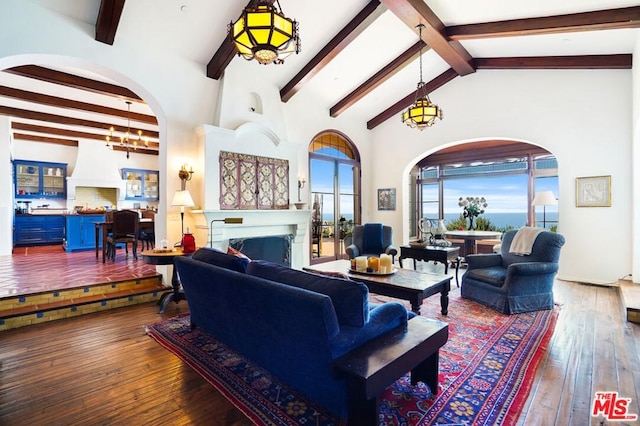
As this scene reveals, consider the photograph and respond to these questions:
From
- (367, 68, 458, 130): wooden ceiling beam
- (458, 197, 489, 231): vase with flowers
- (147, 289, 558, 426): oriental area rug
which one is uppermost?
(367, 68, 458, 130): wooden ceiling beam

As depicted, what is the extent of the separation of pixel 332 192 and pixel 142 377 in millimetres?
5716

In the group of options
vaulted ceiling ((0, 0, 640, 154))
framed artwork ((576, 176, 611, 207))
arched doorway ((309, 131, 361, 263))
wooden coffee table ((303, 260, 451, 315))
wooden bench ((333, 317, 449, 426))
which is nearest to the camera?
wooden bench ((333, 317, 449, 426))

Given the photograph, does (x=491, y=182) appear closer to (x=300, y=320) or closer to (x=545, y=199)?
(x=545, y=199)

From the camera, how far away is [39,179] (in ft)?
28.6

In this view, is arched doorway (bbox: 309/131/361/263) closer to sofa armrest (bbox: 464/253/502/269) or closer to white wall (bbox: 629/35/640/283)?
sofa armrest (bbox: 464/253/502/269)

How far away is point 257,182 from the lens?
5.79 m

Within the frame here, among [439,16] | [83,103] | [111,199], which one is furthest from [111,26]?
[111,199]

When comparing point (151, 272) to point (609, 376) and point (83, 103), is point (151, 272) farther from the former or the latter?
point (609, 376)

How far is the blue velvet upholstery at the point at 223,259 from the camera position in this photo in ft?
8.61

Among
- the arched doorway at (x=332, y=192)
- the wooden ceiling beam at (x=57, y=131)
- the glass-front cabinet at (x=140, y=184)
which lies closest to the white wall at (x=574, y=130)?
the arched doorway at (x=332, y=192)

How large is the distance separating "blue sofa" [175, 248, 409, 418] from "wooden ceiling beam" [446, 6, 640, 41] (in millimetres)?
4685

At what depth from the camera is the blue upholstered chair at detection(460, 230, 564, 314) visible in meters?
3.89

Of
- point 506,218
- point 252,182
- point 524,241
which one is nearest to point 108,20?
point 252,182

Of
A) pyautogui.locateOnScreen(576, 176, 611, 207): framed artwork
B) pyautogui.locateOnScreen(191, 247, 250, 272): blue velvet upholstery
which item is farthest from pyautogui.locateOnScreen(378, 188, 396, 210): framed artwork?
pyautogui.locateOnScreen(191, 247, 250, 272): blue velvet upholstery
